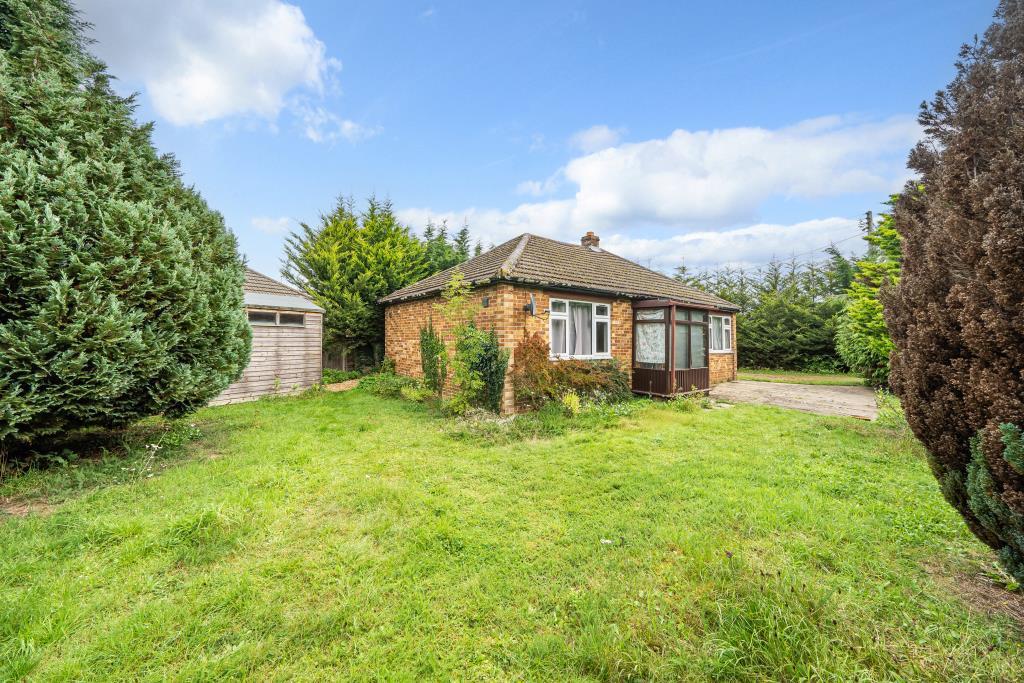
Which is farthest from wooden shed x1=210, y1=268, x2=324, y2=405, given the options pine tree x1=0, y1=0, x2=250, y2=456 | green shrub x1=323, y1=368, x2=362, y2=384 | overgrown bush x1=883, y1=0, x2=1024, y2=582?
overgrown bush x1=883, y1=0, x2=1024, y2=582

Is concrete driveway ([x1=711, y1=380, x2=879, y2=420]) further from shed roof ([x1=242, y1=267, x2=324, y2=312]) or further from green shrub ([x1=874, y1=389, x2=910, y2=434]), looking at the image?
shed roof ([x1=242, y1=267, x2=324, y2=312])

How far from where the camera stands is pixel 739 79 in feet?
25.2

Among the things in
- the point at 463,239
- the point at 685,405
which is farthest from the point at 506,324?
the point at 463,239

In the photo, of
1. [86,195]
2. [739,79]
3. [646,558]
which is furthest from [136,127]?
[739,79]

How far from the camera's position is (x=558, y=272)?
9859 mm

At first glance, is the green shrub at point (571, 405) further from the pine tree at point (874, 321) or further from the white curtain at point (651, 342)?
the pine tree at point (874, 321)

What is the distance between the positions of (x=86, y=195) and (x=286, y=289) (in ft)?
26.4

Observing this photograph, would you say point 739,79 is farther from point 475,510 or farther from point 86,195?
point 86,195

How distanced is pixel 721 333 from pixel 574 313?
27.2 ft

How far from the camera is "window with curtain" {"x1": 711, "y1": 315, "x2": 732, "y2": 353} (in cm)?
1439

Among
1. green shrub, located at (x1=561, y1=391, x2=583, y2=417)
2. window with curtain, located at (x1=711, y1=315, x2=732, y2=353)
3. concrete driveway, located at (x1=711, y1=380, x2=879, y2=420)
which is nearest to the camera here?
green shrub, located at (x1=561, y1=391, x2=583, y2=417)

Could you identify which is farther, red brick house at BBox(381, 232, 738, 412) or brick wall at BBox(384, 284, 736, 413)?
red brick house at BBox(381, 232, 738, 412)

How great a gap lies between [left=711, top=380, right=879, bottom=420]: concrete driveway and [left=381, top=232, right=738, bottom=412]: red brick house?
1.38 meters

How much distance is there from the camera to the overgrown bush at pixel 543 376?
27.6 feet
